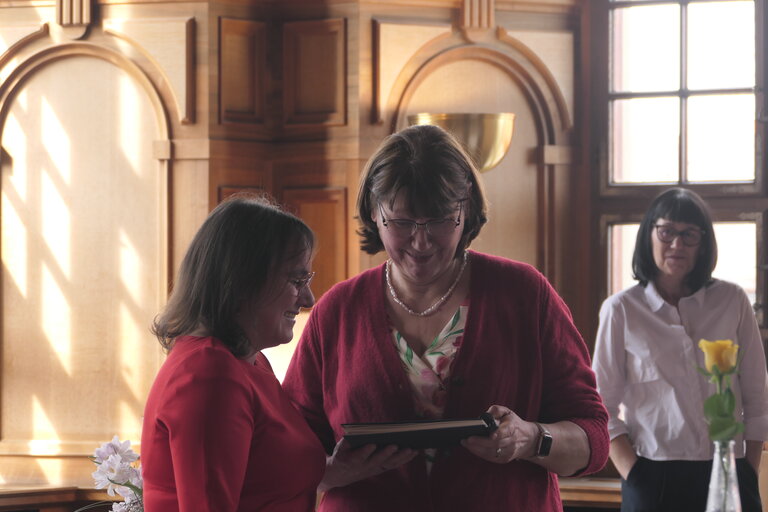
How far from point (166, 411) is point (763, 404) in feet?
7.43

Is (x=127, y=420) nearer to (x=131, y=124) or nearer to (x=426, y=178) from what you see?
(x=131, y=124)

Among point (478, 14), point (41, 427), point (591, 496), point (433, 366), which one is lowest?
point (591, 496)

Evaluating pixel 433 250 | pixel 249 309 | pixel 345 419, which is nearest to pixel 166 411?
pixel 249 309

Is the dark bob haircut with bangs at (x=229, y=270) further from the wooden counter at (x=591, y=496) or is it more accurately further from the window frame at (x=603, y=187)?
the window frame at (x=603, y=187)

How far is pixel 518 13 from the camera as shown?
427 centimetres

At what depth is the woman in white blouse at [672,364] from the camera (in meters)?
3.07

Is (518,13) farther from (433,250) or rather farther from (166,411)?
(166,411)

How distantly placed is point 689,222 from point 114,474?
208 cm

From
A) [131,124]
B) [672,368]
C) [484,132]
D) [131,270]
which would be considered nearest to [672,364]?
[672,368]

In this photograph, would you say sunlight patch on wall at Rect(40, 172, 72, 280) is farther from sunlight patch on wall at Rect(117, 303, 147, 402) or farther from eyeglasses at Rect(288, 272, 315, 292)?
eyeglasses at Rect(288, 272, 315, 292)

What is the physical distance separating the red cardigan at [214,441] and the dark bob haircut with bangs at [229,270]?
0.04m

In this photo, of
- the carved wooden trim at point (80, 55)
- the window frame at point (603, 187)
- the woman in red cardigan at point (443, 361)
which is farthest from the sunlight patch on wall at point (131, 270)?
the woman in red cardigan at point (443, 361)

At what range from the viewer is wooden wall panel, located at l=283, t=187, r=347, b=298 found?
4.21 metres

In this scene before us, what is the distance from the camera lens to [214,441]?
1.43 m
